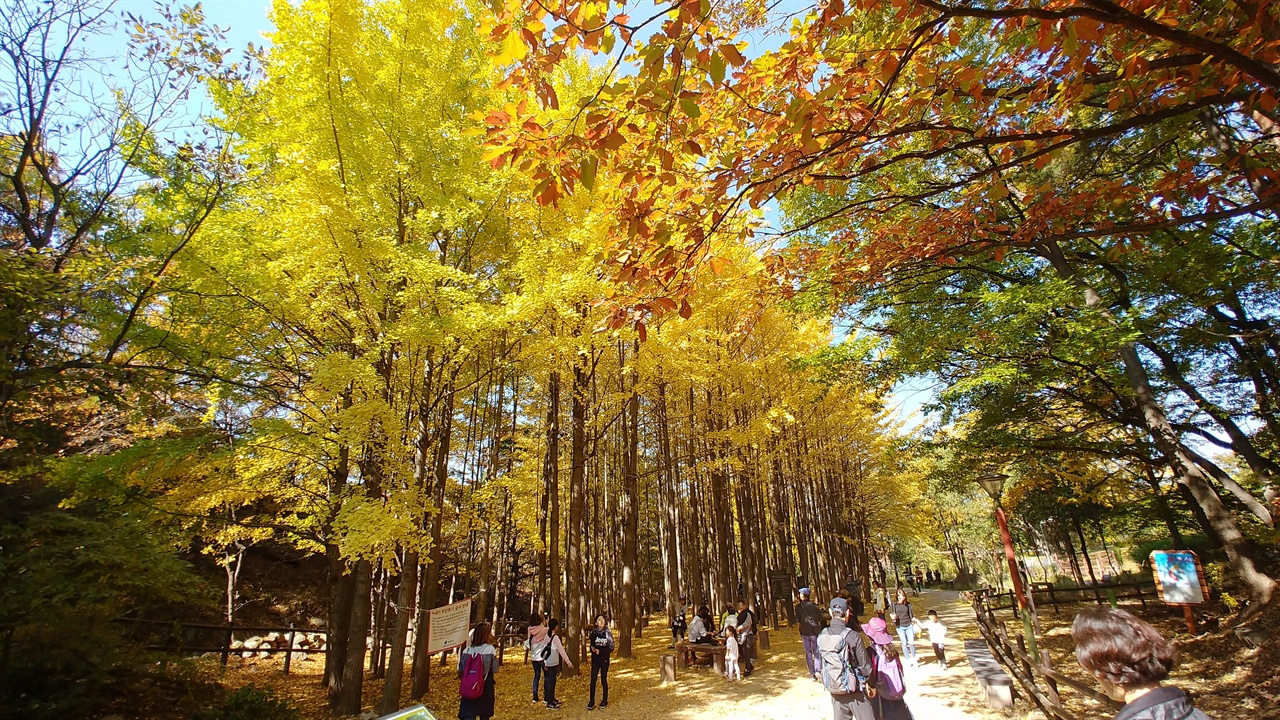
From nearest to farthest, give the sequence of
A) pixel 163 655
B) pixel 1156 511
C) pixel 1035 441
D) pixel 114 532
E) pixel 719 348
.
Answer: pixel 114 532 < pixel 163 655 < pixel 1035 441 < pixel 719 348 < pixel 1156 511

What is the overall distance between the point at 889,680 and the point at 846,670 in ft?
3.84

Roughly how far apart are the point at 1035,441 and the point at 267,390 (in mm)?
13976

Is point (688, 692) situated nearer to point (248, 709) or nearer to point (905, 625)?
point (905, 625)

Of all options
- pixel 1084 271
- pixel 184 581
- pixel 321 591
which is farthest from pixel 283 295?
pixel 321 591

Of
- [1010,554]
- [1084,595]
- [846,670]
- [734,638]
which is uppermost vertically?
[1010,554]

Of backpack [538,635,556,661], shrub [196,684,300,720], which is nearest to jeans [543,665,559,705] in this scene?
backpack [538,635,556,661]

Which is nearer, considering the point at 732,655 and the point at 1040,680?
the point at 1040,680

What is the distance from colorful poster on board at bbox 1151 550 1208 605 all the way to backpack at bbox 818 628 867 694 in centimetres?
872

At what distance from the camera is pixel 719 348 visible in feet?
41.6

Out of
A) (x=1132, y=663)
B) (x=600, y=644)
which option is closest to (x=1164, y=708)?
(x=1132, y=663)

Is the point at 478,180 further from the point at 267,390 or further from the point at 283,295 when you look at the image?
the point at 267,390

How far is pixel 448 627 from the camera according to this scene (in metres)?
7.18

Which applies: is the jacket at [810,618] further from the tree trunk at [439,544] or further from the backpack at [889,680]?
the tree trunk at [439,544]

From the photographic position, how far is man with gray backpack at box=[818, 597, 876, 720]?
16.9ft
